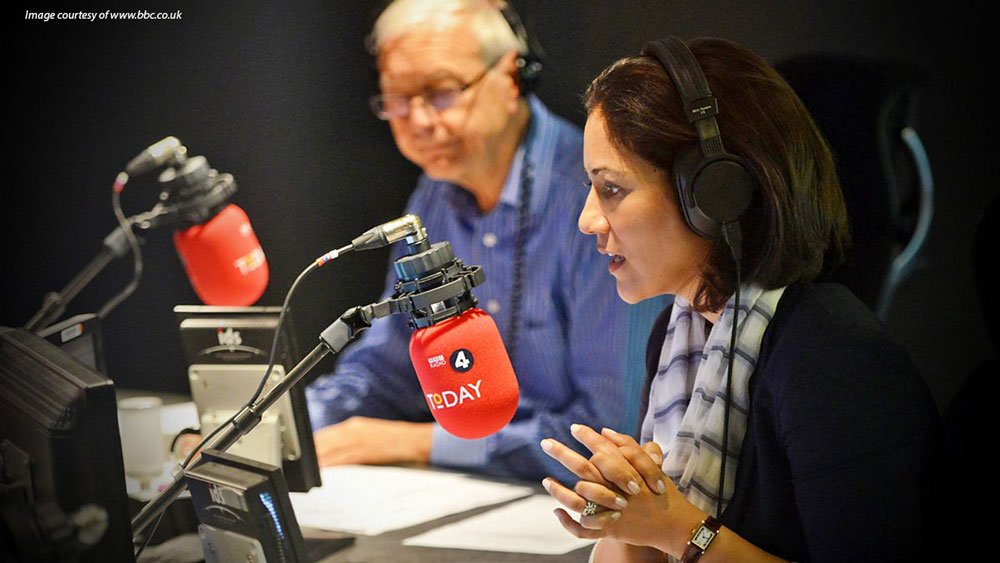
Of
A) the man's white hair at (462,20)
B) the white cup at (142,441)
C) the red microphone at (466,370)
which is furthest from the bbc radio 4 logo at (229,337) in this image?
the man's white hair at (462,20)

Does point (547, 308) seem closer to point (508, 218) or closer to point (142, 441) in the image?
point (508, 218)

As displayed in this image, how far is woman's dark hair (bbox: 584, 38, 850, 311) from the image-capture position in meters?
1.53

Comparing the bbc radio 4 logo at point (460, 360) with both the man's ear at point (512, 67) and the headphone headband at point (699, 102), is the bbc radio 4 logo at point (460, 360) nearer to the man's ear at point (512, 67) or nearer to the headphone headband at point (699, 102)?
the headphone headband at point (699, 102)

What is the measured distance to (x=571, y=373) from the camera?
2.12 m

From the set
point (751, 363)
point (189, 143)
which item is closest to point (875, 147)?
point (751, 363)

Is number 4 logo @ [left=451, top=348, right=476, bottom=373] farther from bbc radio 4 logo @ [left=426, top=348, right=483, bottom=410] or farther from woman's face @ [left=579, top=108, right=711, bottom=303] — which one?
woman's face @ [left=579, top=108, right=711, bottom=303]

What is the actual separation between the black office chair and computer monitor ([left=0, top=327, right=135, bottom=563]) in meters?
1.34

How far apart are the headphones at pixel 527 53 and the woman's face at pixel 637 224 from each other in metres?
0.45

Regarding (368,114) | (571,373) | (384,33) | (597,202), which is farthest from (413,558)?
(384,33)

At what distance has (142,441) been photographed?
2141 mm

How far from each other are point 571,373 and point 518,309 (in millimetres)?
175

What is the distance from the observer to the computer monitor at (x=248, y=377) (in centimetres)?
191

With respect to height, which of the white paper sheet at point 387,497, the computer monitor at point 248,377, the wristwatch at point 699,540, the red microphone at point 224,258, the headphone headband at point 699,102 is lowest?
the white paper sheet at point 387,497

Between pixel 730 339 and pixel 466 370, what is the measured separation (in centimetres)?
42
